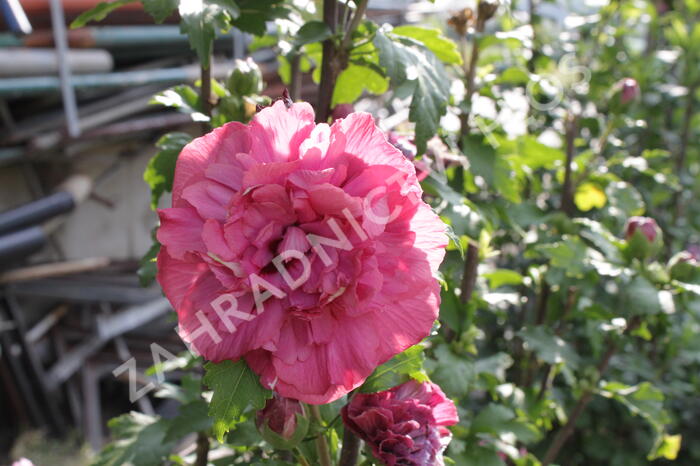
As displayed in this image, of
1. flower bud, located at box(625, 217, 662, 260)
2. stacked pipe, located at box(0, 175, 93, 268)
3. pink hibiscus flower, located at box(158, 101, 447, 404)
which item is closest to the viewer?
pink hibiscus flower, located at box(158, 101, 447, 404)

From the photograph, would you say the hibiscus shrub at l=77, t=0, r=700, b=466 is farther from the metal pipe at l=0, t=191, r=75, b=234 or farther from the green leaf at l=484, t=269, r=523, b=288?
the metal pipe at l=0, t=191, r=75, b=234

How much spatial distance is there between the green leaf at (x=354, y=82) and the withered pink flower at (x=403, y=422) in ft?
1.24

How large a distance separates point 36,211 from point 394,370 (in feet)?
6.09

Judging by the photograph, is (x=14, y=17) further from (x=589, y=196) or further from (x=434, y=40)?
(x=589, y=196)

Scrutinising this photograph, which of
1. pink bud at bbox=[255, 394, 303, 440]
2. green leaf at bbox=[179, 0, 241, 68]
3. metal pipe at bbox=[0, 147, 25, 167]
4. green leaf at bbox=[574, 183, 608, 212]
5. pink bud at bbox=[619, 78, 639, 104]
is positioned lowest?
metal pipe at bbox=[0, 147, 25, 167]

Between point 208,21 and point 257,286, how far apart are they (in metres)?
0.32

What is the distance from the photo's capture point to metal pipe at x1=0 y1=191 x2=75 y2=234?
2057 mm

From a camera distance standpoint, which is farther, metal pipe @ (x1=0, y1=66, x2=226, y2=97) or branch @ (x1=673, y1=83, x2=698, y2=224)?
branch @ (x1=673, y1=83, x2=698, y2=224)

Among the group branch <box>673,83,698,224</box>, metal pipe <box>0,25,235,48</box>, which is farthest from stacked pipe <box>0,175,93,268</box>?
branch <box>673,83,698,224</box>

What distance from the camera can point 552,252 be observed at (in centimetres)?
111

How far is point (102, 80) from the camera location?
2.16 metres

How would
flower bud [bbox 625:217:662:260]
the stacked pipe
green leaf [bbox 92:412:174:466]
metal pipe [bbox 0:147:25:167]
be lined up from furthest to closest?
metal pipe [bbox 0:147:25:167] → the stacked pipe → flower bud [bbox 625:217:662:260] → green leaf [bbox 92:412:174:466]

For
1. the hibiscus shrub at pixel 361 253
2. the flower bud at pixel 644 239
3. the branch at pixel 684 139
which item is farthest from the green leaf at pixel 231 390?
the branch at pixel 684 139

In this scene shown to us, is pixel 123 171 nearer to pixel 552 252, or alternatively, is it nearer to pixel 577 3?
pixel 577 3
